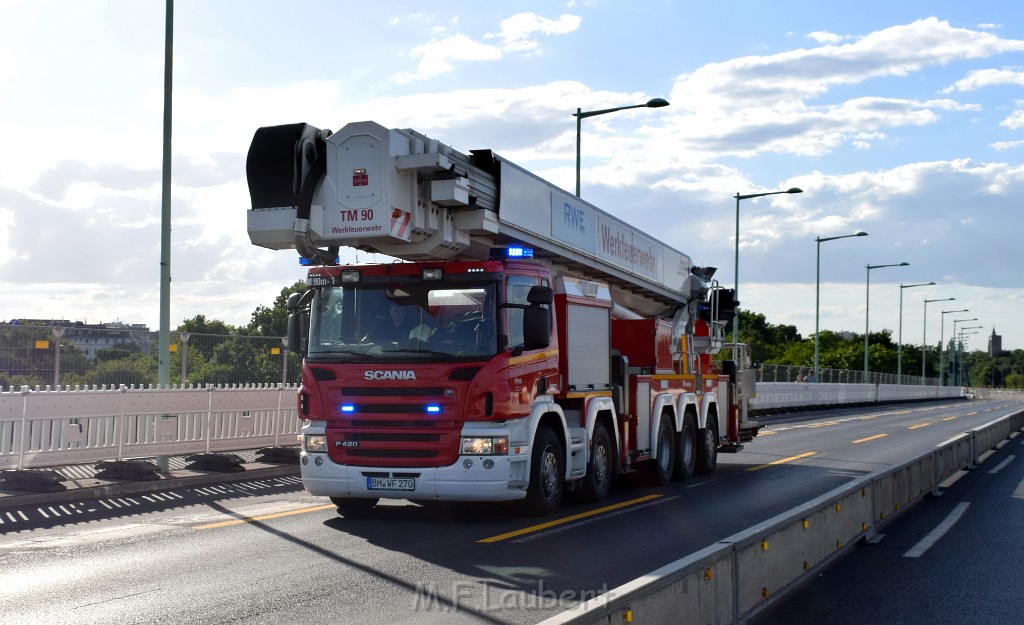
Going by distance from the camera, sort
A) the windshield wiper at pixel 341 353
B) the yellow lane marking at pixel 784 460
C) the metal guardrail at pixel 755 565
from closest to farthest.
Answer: the metal guardrail at pixel 755 565 → the windshield wiper at pixel 341 353 → the yellow lane marking at pixel 784 460

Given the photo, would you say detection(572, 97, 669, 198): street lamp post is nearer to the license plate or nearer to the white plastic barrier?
the white plastic barrier

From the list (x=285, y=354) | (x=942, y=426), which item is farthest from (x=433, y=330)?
(x=942, y=426)

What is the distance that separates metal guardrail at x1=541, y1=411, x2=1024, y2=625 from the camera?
17.4 feet

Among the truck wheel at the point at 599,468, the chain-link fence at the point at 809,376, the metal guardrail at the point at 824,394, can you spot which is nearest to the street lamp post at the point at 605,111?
the metal guardrail at the point at 824,394

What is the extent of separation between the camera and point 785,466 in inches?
806

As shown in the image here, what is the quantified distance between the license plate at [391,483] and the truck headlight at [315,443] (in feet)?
2.12

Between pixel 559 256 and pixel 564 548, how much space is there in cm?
471

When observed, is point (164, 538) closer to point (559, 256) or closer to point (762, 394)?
point (559, 256)

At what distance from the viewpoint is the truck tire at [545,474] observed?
40.2 feet

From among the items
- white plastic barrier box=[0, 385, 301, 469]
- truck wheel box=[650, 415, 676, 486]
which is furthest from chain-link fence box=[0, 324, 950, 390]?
truck wheel box=[650, 415, 676, 486]

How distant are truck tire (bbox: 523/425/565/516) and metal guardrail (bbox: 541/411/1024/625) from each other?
336 centimetres

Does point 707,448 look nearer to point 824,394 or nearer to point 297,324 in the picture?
point 297,324

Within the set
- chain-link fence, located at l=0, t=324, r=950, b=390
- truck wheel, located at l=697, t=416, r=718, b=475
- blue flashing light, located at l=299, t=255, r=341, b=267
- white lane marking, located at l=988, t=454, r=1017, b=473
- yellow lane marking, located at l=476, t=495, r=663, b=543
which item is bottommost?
white lane marking, located at l=988, t=454, r=1017, b=473

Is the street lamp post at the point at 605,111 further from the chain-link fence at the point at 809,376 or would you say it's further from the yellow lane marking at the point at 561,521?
the chain-link fence at the point at 809,376
